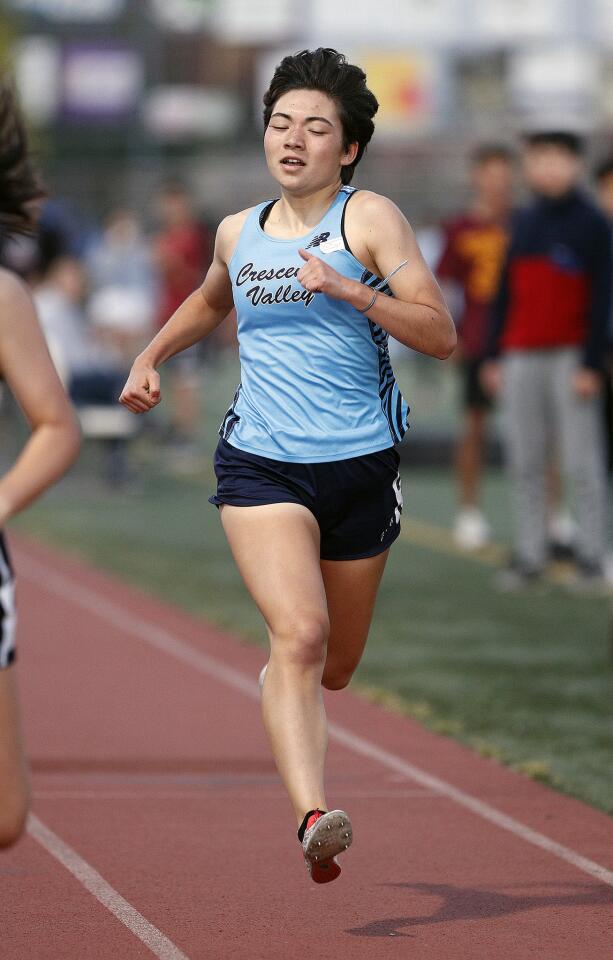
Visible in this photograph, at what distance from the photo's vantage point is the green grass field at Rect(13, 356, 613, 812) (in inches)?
313

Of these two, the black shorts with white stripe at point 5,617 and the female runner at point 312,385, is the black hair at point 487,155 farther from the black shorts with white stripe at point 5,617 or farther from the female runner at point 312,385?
the black shorts with white stripe at point 5,617

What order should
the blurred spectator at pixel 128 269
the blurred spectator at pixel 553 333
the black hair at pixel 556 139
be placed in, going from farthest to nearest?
the blurred spectator at pixel 128 269, the blurred spectator at pixel 553 333, the black hair at pixel 556 139

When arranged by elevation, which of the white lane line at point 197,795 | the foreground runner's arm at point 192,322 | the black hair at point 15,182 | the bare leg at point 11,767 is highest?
the black hair at point 15,182

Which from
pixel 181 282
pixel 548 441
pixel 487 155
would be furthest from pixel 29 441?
pixel 181 282

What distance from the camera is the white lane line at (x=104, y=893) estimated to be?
16.3 ft

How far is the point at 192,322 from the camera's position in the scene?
5.60 metres

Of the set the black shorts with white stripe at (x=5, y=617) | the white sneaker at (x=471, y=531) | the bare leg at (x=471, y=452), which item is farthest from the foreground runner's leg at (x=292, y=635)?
the white sneaker at (x=471, y=531)

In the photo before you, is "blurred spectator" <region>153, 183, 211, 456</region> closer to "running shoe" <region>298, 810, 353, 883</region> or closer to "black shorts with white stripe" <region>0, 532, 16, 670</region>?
"running shoe" <region>298, 810, 353, 883</region>

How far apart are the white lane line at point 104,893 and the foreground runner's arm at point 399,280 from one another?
5.27 feet

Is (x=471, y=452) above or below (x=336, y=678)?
below

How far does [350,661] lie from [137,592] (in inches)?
250

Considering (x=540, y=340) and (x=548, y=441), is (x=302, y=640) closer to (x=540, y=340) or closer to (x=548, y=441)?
(x=540, y=340)

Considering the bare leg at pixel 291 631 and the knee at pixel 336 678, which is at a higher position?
the bare leg at pixel 291 631

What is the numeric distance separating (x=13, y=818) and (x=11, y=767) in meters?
0.12
